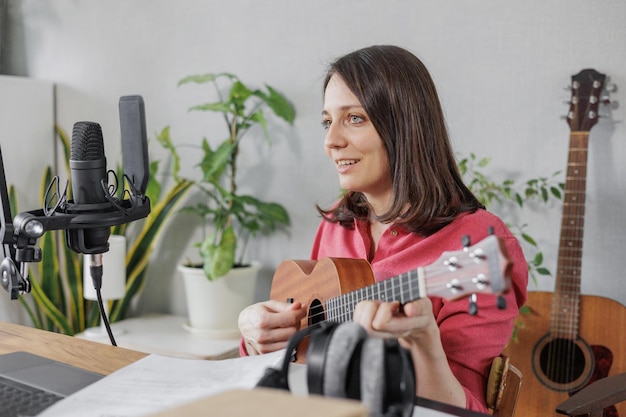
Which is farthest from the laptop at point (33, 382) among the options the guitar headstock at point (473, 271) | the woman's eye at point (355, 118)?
the woman's eye at point (355, 118)

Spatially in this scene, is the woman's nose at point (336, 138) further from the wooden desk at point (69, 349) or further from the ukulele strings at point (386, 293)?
the wooden desk at point (69, 349)

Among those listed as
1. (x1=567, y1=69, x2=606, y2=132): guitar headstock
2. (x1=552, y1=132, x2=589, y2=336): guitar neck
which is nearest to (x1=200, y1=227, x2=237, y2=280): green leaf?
(x1=552, y1=132, x2=589, y2=336): guitar neck

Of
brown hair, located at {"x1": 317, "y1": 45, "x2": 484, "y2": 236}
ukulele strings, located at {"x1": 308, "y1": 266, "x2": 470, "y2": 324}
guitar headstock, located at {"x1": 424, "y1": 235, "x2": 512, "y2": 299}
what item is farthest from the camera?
brown hair, located at {"x1": 317, "y1": 45, "x2": 484, "y2": 236}

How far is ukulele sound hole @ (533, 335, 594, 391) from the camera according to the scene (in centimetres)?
206

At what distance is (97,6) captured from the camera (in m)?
3.26

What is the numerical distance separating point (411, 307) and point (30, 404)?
1.61ft

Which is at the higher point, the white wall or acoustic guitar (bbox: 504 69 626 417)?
the white wall

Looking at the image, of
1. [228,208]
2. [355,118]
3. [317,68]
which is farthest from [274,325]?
[317,68]

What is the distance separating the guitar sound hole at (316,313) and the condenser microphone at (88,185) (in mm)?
497

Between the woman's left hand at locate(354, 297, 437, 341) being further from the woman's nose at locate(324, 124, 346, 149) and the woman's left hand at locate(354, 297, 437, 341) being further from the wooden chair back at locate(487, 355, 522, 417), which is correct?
the woman's nose at locate(324, 124, 346, 149)

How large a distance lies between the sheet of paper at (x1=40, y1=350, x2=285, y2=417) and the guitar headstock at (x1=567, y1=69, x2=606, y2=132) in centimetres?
161

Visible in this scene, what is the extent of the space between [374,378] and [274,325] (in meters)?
0.71

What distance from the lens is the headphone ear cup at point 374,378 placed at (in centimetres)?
Result: 62

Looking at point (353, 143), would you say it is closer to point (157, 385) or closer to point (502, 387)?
point (502, 387)
